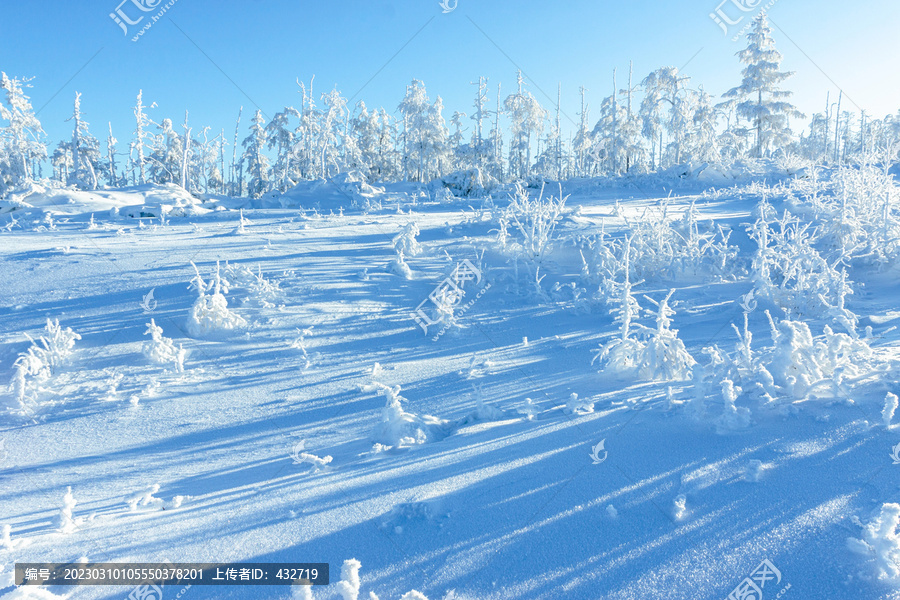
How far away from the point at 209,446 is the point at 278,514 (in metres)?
1.73

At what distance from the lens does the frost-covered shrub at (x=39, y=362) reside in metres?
4.94

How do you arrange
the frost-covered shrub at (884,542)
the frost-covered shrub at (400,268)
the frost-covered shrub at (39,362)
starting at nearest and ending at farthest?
1. the frost-covered shrub at (884,542)
2. the frost-covered shrub at (39,362)
3. the frost-covered shrub at (400,268)

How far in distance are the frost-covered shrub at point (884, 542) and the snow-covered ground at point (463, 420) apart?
12 millimetres

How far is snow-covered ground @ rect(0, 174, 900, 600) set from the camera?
2.49m

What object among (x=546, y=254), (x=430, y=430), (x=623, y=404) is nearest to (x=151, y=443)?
(x=430, y=430)

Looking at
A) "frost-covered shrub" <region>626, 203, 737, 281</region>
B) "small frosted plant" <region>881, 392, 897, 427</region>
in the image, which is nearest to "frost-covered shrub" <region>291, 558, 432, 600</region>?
"small frosted plant" <region>881, 392, 897, 427</region>

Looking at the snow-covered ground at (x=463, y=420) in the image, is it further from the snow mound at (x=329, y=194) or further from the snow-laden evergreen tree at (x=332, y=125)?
the snow-laden evergreen tree at (x=332, y=125)

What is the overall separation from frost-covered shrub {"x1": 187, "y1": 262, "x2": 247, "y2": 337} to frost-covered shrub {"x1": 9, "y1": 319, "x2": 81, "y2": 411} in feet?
4.18

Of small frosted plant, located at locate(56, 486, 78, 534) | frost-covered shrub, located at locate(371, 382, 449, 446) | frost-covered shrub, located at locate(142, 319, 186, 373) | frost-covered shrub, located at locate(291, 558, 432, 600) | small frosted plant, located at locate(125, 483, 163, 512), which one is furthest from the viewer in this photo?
frost-covered shrub, located at locate(142, 319, 186, 373)

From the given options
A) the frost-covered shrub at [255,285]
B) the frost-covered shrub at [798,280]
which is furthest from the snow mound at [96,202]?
the frost-covered shrub at [798,280]

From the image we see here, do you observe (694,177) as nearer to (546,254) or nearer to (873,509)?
(546,254)

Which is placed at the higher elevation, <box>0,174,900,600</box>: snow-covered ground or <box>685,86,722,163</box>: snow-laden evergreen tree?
<box>685,86,722,163</box>: snow-laden evergreen tree

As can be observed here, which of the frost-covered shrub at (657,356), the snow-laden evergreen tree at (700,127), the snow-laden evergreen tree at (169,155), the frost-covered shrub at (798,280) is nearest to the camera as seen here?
the frost-covered shrub at (657,356)

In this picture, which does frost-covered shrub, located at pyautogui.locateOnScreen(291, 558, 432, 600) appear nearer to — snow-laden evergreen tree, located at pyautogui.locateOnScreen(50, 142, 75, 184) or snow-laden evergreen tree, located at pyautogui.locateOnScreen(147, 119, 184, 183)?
snow-laden evergreen tree, located at pyautogui.locateOnScreen(147, 119, 184, 183)
